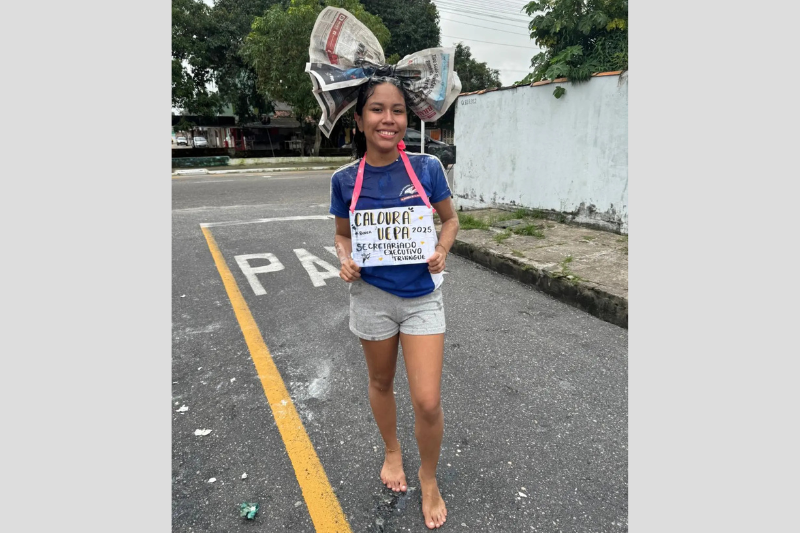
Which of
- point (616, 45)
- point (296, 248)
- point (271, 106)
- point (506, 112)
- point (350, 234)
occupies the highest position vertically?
point (271, 106)

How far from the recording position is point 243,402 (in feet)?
9.38

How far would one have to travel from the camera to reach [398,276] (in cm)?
191

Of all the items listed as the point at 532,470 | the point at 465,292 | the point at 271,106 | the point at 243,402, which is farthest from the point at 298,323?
the point at 271,106

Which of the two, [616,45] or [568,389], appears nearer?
[568,389]

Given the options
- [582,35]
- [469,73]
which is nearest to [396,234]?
[582,35]

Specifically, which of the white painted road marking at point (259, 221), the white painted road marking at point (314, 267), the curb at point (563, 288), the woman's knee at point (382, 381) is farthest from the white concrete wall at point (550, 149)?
the woman's knee at point (382, 381)

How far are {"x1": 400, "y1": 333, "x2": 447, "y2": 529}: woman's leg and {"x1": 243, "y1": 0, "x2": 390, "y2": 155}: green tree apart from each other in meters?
19.2

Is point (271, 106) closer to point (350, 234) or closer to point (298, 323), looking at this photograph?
point (298, 323)

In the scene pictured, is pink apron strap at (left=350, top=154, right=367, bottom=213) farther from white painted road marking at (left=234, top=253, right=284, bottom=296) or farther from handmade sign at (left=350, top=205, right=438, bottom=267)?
white painted road marking at (left=234, top=253, right=284, bottom=296)

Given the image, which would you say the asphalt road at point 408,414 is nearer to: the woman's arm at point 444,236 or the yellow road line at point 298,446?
the yellow road line at point 298,446

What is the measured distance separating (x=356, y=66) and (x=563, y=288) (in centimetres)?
328

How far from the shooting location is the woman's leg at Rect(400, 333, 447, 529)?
1879 mm

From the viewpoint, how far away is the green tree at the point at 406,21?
84.7ft

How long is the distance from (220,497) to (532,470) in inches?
57.7
